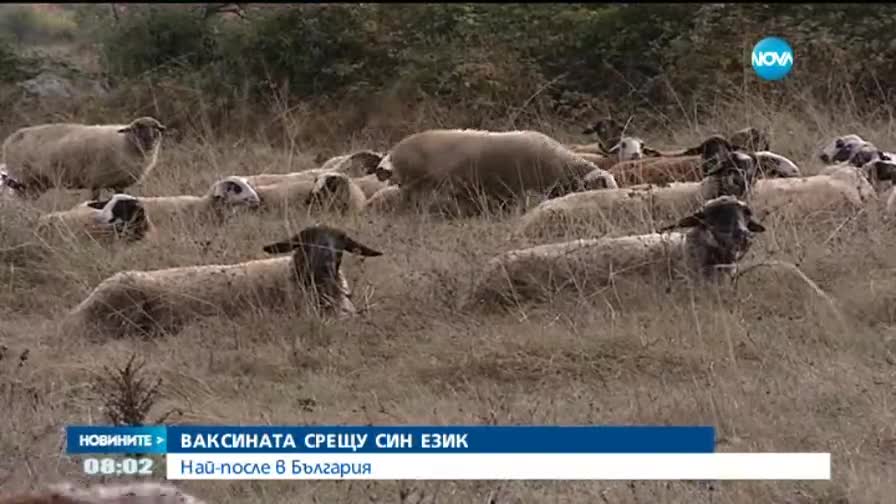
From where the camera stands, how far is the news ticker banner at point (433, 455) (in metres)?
4.98

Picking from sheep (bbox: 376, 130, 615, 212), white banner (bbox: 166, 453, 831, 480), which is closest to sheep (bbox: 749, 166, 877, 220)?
sheep (bbox: 376, 130, 615, 212)

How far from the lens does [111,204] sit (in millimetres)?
10250

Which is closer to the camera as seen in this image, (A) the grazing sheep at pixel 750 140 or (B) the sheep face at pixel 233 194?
(B) the sheep face at pixel 233 194

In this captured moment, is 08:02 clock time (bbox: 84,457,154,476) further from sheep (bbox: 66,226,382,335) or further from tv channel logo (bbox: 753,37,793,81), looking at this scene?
tv channel logo (bbox: 753,37,793,81)

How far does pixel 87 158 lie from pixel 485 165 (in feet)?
13.7

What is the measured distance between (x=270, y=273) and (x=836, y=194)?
3870mm

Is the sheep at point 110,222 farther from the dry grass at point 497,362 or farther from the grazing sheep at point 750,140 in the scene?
the grazing sheep at point 750,140

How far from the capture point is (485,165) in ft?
34.5

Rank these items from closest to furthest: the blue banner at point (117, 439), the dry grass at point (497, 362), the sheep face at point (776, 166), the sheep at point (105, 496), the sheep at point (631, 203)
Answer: the sheep at point (105, 496) < the blue banner at point (117, 439) < the dry grass at point (497, 362) < the sheep at point (631, 203) < the sheep face at point (776, 166)

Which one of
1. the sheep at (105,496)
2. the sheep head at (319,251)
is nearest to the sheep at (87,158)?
the sheep head at (319,251)

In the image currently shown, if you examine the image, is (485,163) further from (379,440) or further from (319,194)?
(379,440)

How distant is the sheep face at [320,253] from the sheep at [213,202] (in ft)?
7.80

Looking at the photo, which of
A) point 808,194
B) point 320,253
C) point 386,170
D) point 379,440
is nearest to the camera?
point 379,440

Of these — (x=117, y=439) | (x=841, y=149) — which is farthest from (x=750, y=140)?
(x=117, y=439)
